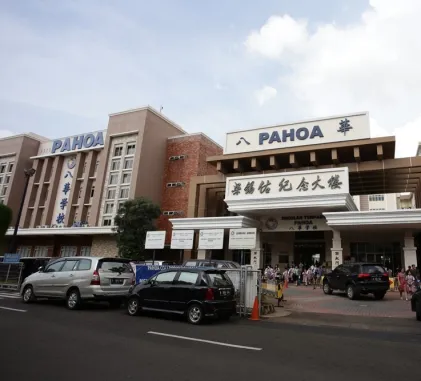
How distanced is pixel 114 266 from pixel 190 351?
6.56 m

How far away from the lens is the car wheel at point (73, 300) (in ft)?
39.3

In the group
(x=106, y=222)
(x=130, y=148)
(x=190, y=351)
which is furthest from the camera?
(x=130, y=148)

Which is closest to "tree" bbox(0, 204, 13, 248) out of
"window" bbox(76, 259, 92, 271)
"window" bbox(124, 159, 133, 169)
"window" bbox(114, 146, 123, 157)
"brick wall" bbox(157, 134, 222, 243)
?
"window" bbox(114, 146, 123, 157)

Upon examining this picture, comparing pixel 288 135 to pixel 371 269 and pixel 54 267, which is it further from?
pixel 54 267

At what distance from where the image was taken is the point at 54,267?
1315 centimetres

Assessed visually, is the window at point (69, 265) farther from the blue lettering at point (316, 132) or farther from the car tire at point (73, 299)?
the blue lettering at point (316, 132)

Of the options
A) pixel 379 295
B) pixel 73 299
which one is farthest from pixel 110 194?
pixel 379 295

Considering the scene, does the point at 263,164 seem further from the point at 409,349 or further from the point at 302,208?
the point at 409,349

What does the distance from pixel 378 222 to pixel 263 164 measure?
41.6 feet

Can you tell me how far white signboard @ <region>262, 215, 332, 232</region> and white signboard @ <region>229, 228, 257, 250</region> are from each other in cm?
1056

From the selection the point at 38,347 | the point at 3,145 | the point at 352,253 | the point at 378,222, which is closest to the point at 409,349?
the point at 38,347

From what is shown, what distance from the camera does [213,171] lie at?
42.8m

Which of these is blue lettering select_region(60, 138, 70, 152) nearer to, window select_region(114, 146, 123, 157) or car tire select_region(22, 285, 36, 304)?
window select_region(114, 146, 123, 157)

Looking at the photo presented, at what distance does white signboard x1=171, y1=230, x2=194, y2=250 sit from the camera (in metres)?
23.5
